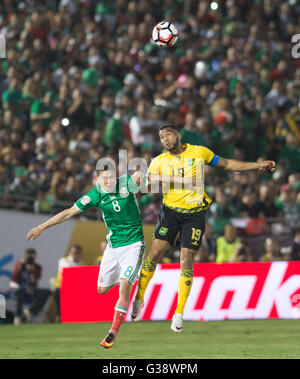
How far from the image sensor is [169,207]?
35.5 feet

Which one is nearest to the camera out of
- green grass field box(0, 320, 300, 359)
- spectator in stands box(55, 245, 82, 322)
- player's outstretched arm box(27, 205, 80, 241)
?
player's outstretched arm box(27, 205, 80, 241)

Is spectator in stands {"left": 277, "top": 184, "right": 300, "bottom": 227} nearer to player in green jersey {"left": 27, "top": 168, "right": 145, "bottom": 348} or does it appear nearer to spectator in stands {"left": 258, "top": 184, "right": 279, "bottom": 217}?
spectator in stands {"left": 258, "top": 184, "right": 279, "bottom": 217}

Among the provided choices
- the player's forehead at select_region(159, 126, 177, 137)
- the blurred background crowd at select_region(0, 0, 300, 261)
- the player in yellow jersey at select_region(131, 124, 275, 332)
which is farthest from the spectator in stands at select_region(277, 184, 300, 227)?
the player's forehead at select_region(159, 126, 177, 137)

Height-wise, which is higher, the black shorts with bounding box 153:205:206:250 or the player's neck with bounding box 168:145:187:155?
the player's neck with bounding box 168:145:187:155

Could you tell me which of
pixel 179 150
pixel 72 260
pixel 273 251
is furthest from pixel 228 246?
pixel 179 150

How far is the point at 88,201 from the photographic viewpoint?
10.5 m

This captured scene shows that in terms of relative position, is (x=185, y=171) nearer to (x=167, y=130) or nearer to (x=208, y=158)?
(x=208, y=158)

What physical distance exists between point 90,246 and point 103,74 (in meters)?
4.55

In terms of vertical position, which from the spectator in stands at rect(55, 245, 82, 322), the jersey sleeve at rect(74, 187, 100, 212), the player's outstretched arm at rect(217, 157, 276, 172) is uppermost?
the player's outstretched arm at rect(217, 157, 276, 172)

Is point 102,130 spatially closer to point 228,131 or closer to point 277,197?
point 228,131

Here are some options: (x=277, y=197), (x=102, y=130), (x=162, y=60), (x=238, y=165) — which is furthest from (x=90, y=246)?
(x=238, y=165)

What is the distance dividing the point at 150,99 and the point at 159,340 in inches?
277

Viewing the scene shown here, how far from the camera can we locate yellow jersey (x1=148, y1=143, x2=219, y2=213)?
34.5 feet

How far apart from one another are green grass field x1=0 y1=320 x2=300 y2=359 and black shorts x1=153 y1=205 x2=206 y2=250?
60.0 inches
